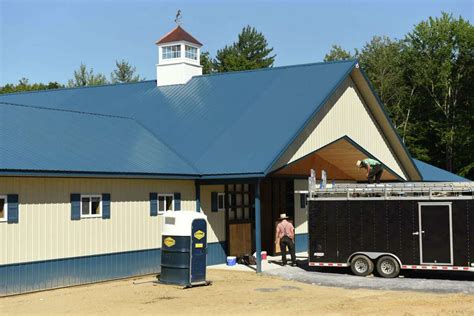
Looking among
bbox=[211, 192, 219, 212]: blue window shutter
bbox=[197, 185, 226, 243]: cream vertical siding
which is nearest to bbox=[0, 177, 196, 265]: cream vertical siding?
bbox=[197, 185, 226, 243]: cream vertical siding

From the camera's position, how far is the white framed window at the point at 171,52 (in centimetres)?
3319

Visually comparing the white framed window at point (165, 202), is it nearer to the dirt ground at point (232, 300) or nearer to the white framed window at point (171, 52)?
the dirt ground at point (232, 300)

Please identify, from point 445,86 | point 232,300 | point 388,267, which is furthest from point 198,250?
point 445,86

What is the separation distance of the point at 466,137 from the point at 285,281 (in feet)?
133

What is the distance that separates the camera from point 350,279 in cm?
2083

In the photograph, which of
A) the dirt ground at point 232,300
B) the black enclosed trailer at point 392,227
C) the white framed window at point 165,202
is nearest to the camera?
the dirt ground at point 232,300

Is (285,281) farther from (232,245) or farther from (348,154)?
(348,154)

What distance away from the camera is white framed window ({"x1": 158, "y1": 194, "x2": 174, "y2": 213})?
2333cm

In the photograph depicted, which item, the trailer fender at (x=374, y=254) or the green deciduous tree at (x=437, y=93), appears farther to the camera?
the green deciduous tree at (x=437, y=93)

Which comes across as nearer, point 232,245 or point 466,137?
point 232,245

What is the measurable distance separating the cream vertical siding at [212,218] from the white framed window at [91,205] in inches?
203

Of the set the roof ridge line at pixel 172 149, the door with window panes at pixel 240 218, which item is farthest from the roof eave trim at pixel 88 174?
the door with window panes at pixel 240 218

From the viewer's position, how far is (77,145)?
21844mm

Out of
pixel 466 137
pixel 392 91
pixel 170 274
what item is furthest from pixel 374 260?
pixel 392 91
